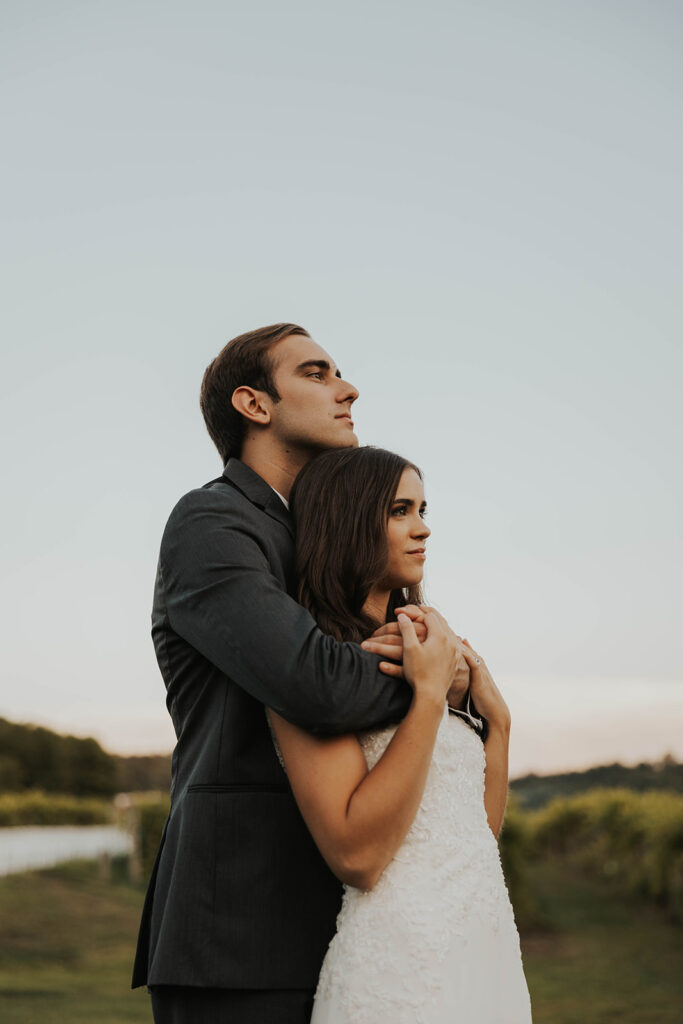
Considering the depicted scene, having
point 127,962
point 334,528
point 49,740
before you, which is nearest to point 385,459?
point 334,528

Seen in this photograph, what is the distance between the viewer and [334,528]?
2.51 meters

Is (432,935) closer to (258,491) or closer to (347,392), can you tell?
(258,491)

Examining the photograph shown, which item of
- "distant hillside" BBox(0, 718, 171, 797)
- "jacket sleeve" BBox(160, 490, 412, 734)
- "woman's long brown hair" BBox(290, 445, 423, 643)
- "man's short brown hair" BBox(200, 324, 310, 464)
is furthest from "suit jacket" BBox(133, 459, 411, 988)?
"distant hillside" BBox(0, 718, 171, 797)

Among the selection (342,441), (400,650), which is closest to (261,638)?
(400,650)

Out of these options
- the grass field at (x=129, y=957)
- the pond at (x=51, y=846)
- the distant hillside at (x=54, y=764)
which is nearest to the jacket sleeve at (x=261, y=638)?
the grass field at (x=129, y=957)

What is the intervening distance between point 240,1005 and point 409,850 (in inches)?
18.3

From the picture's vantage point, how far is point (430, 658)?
2199 mm

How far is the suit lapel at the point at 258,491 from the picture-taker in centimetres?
260

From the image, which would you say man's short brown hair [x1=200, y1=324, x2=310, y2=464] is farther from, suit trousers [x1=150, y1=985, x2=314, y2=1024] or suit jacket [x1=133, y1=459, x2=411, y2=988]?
suit trousers [x1=150, y1=985, x2=314, y2=1024]

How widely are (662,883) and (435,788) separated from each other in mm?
15172

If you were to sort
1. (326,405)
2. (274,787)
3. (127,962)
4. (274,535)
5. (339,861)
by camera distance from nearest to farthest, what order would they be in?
1. (339,861)
2. (274,787)
3. (274,535)
4. (326,405)
5. (127,962)

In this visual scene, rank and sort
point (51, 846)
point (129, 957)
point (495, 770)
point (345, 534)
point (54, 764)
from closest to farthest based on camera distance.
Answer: point (345, 534) < point (495, 770) < point (129, 957) < point (51, 846) < point (54, 764)

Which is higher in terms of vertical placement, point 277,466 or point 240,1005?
point 277,466

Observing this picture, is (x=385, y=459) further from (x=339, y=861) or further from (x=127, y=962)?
(x=127, y=962)
